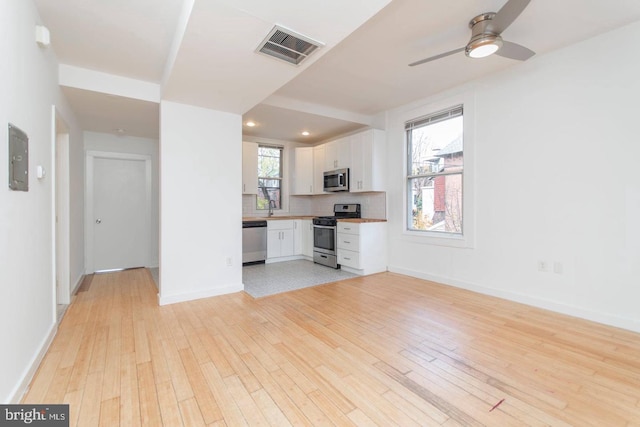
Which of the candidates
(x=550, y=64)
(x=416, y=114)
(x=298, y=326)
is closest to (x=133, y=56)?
(x=298, y=326)

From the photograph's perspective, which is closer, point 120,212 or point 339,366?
point 339,366

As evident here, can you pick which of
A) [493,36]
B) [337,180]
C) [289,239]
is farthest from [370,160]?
[493,36]

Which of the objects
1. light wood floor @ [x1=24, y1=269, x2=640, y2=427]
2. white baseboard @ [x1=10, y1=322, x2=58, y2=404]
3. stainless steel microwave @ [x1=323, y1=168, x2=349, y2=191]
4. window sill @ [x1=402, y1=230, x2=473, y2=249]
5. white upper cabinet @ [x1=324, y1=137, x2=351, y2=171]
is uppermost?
white upper cabinet @ [x1=324, y1=137, x2=351, y2=171]

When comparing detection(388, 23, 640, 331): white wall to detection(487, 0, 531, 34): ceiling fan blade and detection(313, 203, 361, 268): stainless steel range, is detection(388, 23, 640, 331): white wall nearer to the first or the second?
detection(487, 0, 531, 34): ceiling fan blade

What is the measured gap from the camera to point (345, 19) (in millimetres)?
1793

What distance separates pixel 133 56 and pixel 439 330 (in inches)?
151

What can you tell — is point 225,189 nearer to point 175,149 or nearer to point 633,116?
point 175,149

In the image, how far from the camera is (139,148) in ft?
16.7

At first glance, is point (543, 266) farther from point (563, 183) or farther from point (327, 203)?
point (327, 203)

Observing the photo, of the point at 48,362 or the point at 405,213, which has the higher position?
the point at 405,213

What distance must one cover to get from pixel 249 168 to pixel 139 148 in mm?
1934

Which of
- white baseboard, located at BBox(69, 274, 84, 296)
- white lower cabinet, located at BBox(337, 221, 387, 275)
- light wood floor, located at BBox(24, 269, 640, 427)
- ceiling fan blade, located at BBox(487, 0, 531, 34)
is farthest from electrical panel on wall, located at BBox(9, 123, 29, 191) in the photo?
white lower cabinet, located at BBox(337, 221, 387, 275)

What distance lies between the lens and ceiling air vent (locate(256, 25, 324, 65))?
1950 millimetres

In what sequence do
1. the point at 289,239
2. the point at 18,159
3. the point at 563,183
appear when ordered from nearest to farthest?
1. the point at 18,159
2. the point at 563,183
3. the point at 289,239
